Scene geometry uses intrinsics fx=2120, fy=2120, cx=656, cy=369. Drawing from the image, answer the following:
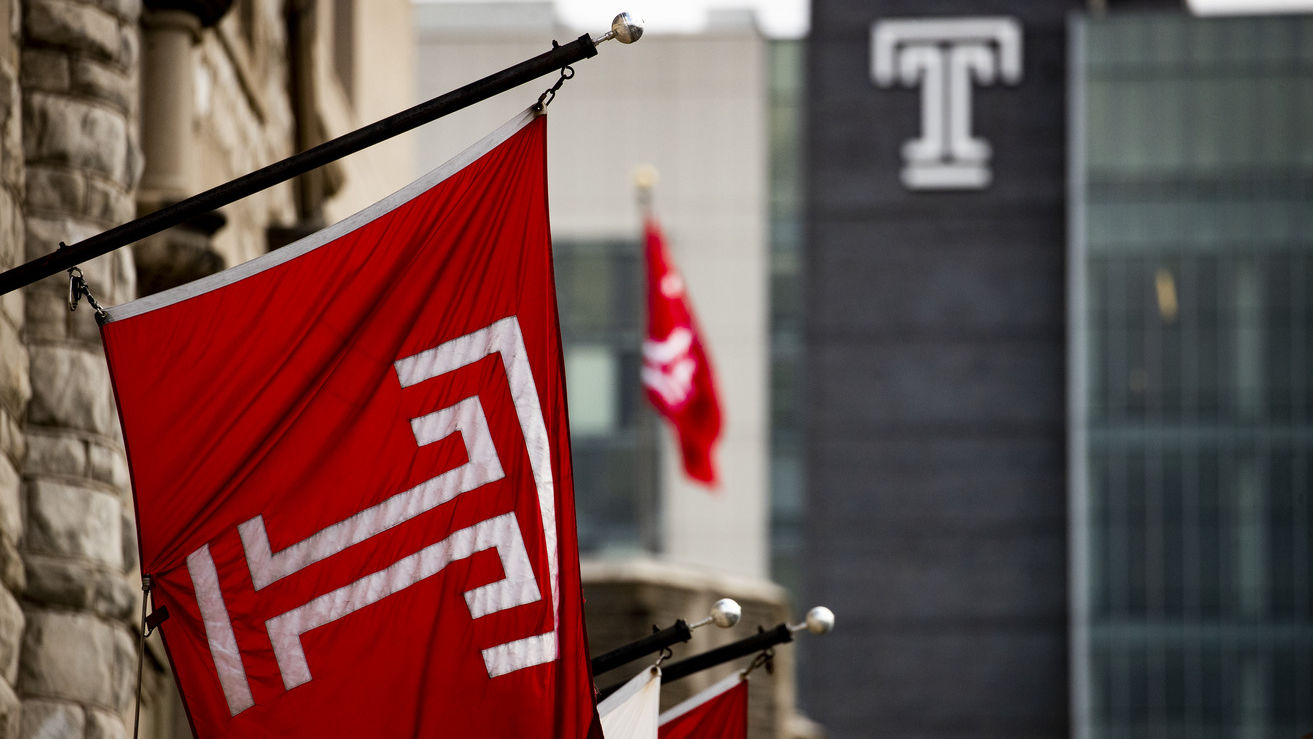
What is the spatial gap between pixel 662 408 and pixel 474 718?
1609cm

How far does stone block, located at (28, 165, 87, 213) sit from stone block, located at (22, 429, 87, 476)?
83cm

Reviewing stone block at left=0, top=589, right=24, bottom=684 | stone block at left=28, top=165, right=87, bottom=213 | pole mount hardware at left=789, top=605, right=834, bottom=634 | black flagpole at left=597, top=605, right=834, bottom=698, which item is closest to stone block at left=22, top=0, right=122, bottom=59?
stone block at left=28, top=165, right=87, bottom=213

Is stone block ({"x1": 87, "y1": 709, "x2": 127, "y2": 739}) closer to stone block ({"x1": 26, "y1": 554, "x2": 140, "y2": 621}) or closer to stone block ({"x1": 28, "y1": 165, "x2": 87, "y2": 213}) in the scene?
stone block ({"x1": 26, "y1": 554, "x2": 140, "y2": 621})

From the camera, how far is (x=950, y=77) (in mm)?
52375

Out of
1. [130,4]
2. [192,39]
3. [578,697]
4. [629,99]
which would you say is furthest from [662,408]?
[629,99]

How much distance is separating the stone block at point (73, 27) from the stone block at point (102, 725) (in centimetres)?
247

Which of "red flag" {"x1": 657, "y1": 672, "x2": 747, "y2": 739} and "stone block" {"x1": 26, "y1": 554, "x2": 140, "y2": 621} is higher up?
"stone block" {"x1": 26, "y1": 554, "x2": 140, "y2": 621}

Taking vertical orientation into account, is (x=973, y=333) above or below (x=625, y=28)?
below

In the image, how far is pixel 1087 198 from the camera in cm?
4984

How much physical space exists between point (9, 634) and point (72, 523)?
0.57 meters

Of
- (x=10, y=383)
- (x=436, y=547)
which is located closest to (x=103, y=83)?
(x=10, y=383)

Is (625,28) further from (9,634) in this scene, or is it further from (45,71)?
(9,634)

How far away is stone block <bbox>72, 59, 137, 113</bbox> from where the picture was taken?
7.98 m

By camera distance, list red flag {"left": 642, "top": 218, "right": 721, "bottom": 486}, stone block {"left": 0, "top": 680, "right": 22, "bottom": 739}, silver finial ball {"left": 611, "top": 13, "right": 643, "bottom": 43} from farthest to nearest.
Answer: red flag {"left": 642, "top": 218, "right": 721, "bottom": 486} → stone block {"left": 0, "top": 680, "right": 22, "bottom": 739} → silver finial ball {"left": 611, "top": 13, "right": 643, "bottom": 43}
